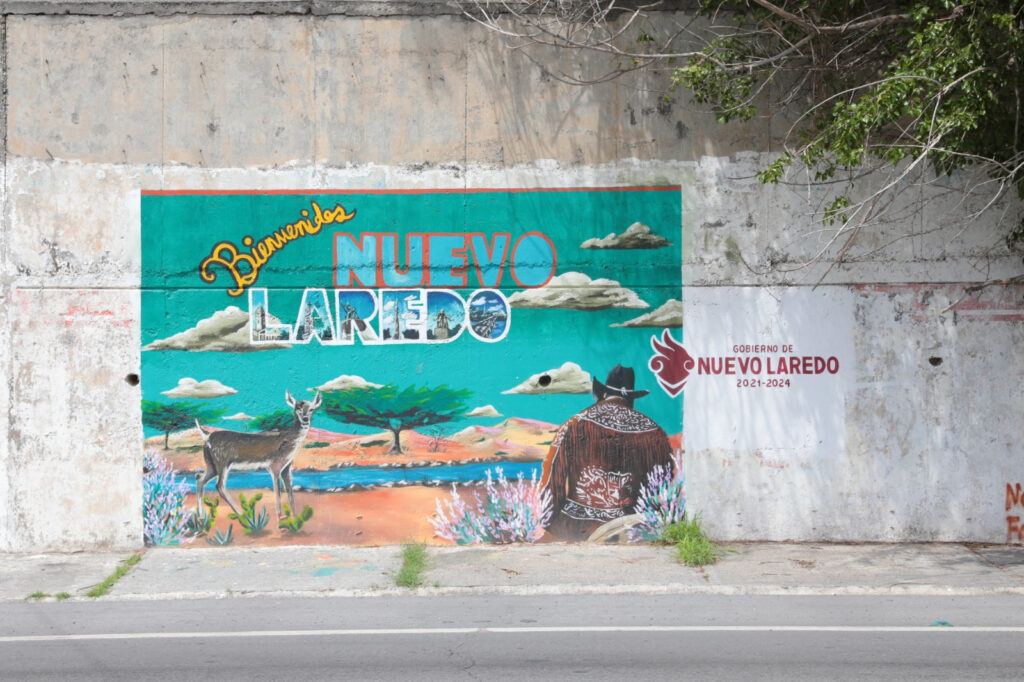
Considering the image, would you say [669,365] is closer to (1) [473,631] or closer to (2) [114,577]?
(1) [473,631]

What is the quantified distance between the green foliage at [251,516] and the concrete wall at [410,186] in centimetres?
107

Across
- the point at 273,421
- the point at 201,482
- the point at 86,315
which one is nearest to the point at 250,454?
the point at 273,421

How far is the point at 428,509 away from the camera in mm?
10047

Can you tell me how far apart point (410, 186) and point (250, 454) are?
3234 mm

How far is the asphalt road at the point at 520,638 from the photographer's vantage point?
6.24 metres

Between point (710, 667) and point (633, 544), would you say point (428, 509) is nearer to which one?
point (633, 544)

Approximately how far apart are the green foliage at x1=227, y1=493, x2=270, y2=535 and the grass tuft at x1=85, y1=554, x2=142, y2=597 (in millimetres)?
1007

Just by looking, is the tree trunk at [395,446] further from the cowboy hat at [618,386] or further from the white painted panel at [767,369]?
the white painted panel at [767,369]

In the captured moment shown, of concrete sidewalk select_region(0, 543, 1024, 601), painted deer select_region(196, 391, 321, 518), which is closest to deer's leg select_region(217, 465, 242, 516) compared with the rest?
painted deer select_region(196, 391, 321, 518)

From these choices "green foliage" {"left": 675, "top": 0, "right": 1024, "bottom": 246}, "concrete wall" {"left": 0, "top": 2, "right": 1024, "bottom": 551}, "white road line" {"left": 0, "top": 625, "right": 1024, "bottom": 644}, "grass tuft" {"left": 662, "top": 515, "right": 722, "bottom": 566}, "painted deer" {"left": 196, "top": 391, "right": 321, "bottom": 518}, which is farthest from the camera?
"painted deer" {"left": 196, "top": 391, "right": 321, "bottom": 518}

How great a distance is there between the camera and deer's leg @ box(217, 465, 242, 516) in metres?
10.0

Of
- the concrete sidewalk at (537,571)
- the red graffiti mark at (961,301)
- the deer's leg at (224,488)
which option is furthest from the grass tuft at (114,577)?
the red graffiti mark at (961,301)

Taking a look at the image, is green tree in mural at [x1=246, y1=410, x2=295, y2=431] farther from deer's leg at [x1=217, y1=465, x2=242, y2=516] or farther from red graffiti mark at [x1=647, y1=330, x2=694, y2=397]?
red graffiti mark at [x1=647, y1=330, x2=694, y2=397]

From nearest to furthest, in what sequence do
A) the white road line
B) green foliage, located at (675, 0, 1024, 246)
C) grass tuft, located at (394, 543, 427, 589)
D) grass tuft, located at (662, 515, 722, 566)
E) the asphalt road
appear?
the asphalt road → the white road line → green foliage, located at (675, 0, 1024, 246) → grass tuft, located at (394, 543, 427, 589) → grass tuft, located at (662, 515, 722, 566)
